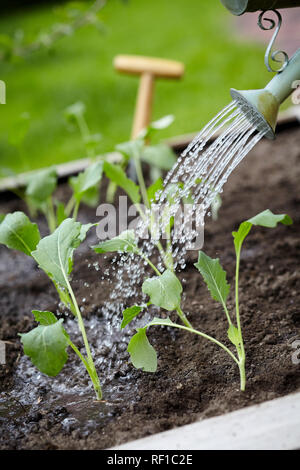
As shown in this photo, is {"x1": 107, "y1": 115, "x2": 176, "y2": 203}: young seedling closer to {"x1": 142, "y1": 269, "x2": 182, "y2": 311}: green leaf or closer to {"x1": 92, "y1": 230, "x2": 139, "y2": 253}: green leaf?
{"x1": 92, "y1": 230, "x2": 139, "y2": 253}: green leaf

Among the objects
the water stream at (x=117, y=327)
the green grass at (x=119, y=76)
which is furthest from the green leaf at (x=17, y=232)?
the green grass at (x=119, y=76)

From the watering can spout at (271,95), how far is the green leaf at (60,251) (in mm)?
408

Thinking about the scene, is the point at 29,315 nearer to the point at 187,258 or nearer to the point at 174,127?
the point at 187,258

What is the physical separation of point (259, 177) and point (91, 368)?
1144mm

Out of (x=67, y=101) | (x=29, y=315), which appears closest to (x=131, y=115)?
(x=67, y=101)

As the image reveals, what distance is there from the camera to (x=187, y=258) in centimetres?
163

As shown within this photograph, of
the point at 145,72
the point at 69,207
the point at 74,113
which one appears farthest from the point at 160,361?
the point at 145,72

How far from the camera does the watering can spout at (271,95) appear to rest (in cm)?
107

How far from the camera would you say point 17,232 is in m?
1.27

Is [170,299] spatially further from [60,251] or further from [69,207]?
[69,207]

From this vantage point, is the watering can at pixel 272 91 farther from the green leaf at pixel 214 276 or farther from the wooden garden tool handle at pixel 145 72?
the wooden garden tool handle at pixel 145 72

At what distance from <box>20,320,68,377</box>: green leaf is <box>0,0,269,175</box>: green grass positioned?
139 centimetres

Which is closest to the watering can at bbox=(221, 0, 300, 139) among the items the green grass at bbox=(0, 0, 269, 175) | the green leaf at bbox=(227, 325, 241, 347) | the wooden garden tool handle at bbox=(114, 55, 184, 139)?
the green leaf at bbox=(227, 325, 241, 347)

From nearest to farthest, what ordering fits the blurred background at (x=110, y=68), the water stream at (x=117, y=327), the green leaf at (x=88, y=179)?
the water stream at (x=117, y=327) → the green leaf at (x=88, y=179) → the blurred background at (x=110, y=68)
